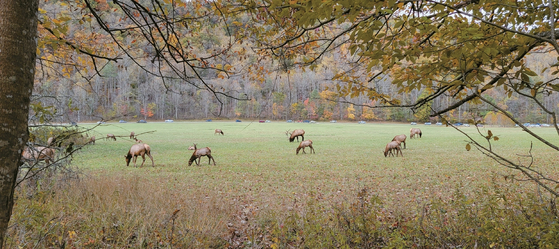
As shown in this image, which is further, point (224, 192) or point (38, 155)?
point (224, 192)

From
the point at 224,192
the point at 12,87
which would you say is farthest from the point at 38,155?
the point at 224,192

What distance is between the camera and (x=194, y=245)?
138 inches

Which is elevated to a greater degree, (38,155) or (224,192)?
(38,155)

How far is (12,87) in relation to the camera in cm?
99

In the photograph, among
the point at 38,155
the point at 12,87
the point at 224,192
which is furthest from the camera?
the point at 224,192

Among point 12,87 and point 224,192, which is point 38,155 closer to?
point 12,87

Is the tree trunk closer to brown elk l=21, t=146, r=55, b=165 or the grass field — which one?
brown elk l=21, t=146, r=55, b=165

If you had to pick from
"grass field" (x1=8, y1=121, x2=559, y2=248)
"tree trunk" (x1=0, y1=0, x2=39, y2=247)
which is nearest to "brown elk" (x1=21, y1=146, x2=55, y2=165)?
"tree trunk" (x1=0, y1=0, x2=39, y2=247)

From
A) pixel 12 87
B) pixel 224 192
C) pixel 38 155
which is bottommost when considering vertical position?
pixel 224 192

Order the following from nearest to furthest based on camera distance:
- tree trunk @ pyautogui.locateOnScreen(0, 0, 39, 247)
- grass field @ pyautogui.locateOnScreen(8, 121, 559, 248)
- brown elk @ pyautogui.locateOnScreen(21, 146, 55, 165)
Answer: tree trunk @ pyautogui.locateOnScreen(0, 0, 39, 247) < brown elk @ pyautogui.locateOnScreen(21, 146, 55, 165) < grass field @ pyautogui.locateOnScreen(8, 121, 559, 248)

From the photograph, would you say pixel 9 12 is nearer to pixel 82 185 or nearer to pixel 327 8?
pixel 327 8

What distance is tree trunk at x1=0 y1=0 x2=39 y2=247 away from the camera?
965mm

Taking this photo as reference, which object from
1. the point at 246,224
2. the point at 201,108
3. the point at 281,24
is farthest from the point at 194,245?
the point at 201,108

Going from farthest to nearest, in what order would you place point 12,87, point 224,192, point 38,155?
point 224,192, point 38,155, point 12,87
